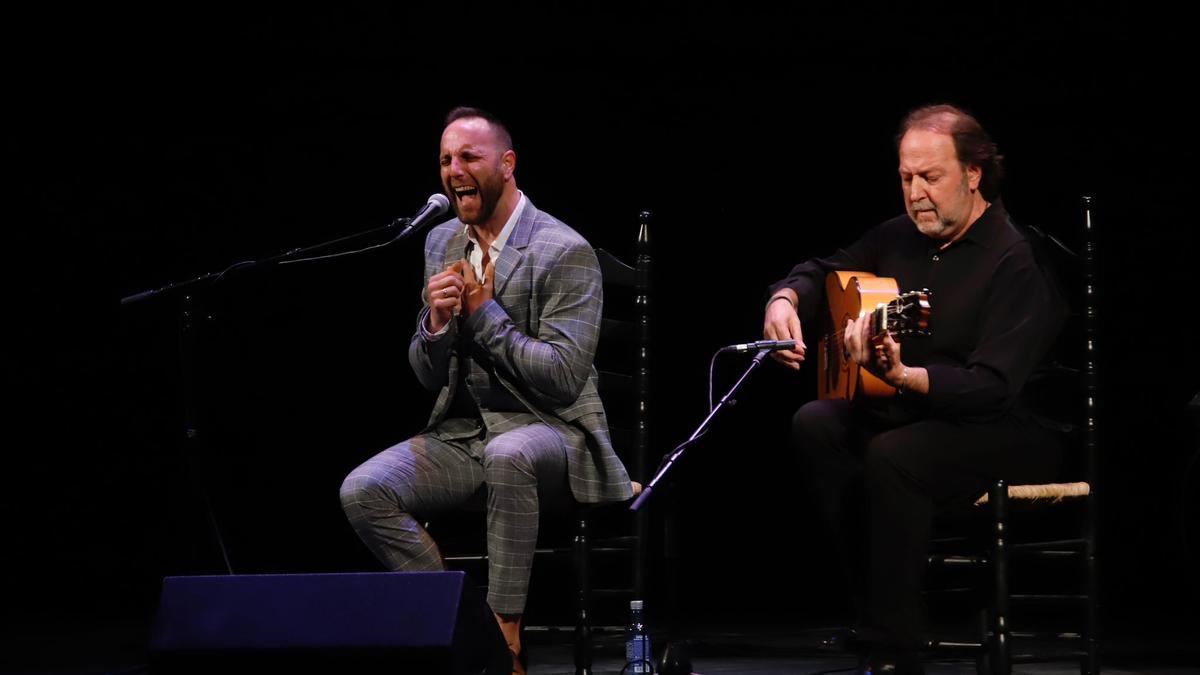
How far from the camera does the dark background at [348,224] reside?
4.42m

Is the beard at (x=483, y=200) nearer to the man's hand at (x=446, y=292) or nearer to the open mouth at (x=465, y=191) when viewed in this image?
the open mouth at (x=465, y=191)

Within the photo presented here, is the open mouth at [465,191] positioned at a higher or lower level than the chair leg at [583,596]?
higher

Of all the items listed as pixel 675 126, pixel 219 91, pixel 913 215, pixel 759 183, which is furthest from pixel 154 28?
pixel 913 215

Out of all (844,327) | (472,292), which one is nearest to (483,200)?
(472,292)

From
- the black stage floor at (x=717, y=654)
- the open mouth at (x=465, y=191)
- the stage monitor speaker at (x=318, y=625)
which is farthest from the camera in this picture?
the black stage floor at (x=717, y=654)

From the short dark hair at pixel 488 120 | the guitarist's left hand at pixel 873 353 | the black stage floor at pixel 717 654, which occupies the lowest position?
the black stage floor at pixel 717 654

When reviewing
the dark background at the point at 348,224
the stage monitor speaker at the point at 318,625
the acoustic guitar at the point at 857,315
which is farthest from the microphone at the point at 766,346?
the dark background at the point at 348,224

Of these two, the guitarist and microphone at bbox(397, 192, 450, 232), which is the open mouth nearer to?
microphone at bbox(397, 192, 450, 232)

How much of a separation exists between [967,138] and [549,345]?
1.05m

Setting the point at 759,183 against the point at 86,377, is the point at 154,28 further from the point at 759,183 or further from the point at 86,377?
the point at 759,183

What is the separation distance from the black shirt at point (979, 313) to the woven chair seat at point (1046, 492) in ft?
0.63

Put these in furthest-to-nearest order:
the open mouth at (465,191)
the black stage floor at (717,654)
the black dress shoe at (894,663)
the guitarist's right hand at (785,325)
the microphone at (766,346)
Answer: the black stage floor at (717,654)
the open mouth at (465,191)
the guitarist's right hand at (785,325)
the microphone at (766,346)
the black dress shoe at (894,663)

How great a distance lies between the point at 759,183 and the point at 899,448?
1.90 metres

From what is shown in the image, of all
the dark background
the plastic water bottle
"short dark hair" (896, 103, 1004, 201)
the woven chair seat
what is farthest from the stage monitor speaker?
the dark background
